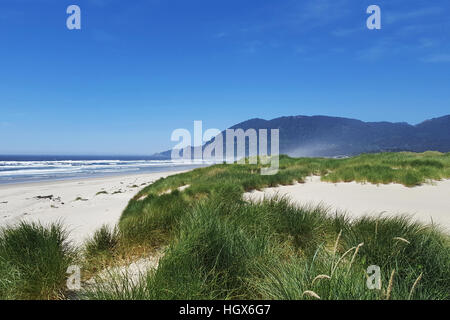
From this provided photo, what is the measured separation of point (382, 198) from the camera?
21.1 ft

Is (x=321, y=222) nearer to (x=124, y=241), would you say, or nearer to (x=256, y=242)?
(x=256, y=242)

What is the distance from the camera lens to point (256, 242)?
2.62m

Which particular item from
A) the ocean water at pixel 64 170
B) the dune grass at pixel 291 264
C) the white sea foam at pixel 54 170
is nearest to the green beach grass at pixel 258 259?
the dune grass at pixel 291 264

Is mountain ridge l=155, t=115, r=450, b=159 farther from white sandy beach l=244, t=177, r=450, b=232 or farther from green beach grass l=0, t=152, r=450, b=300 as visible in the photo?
green beach grass l=0, t=152, r=450, b=300

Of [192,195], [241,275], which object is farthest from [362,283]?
[192,195]

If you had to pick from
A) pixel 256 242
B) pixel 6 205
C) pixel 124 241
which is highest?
pixel 256 242

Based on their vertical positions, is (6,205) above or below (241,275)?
below

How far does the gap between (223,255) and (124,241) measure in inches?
66.1

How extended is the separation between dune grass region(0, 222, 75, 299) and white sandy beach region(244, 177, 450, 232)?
10.8 ft

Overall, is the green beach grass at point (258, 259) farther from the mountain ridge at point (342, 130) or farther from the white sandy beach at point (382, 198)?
the mountain ridge at point (342, 130)

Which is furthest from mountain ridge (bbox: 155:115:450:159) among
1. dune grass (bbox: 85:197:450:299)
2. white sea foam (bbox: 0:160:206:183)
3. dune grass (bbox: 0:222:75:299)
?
dune grass (bbox: 0:222:75:299)

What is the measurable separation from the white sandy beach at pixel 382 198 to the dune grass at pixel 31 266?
328 cm

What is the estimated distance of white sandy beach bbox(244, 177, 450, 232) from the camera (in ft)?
16.1
